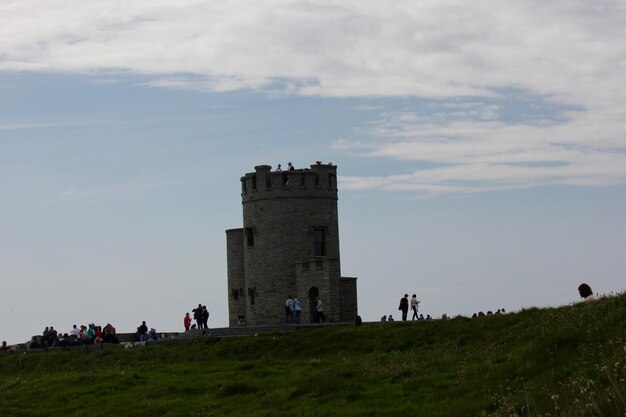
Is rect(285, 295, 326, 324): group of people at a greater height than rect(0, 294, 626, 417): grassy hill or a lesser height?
greater

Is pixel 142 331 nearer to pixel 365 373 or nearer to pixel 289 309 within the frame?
pixel 289 309

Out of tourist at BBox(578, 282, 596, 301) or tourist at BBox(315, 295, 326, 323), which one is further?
tourist at BBox(315, 295, 326, 323)

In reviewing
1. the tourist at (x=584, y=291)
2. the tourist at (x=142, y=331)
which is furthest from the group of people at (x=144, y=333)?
the tourist at (x=584, y=291)

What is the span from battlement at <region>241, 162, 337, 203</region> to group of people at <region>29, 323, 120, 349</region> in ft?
38.2

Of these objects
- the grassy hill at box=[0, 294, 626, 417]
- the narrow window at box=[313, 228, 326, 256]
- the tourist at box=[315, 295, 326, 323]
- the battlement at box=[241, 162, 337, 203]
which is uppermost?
the battlement at box=[241, 162, 337, 203]

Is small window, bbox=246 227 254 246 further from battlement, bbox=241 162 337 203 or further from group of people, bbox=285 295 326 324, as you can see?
group of people, bbox=285 295 326 324

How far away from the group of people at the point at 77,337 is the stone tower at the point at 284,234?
8.82 metres

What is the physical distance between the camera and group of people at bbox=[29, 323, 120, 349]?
2140 inches

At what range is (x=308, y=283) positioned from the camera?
57906 millimetres

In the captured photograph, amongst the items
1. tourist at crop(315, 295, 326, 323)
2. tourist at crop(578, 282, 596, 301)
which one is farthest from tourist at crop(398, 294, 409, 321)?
tourist at crop(578, 282, 596, 301)

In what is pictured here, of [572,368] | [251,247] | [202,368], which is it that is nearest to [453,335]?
[202,368]

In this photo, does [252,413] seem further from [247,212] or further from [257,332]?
[247,212]

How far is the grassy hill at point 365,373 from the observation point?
23156mm

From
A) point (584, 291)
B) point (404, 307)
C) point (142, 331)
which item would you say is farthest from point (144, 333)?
point (584, 291)
